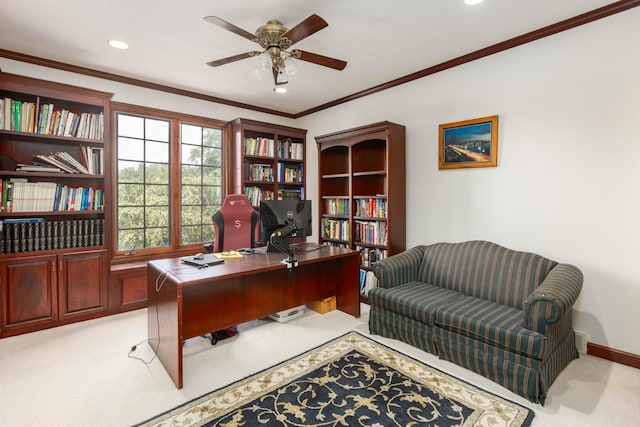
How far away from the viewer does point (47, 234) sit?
9.83 ft

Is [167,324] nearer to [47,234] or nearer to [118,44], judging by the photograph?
[47,234]

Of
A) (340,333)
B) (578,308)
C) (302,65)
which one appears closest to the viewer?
(578,308)

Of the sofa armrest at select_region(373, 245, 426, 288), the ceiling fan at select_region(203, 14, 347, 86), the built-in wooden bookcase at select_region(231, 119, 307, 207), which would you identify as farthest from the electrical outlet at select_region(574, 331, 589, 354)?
the built-in wooden bookcase at select_region(231, 119, 307, 207)

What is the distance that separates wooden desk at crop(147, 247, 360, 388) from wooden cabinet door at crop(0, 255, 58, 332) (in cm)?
124

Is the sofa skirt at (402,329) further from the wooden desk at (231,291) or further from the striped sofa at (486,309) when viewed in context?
the wooden desk at (231,291)

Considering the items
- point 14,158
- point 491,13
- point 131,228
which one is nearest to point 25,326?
point 131,228

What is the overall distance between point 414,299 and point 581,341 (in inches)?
53.6

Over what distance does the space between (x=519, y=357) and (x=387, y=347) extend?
38.4 inches

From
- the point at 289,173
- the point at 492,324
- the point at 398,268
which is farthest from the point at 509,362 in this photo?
the point at 289,173

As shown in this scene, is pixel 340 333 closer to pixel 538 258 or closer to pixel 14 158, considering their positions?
pixel 538 258

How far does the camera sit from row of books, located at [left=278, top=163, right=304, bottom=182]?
480 cm

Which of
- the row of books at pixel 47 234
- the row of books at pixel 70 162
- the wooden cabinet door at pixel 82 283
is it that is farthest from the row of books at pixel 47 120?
the wooden cabinet door at pixel 82 283

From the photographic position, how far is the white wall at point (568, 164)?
2.29 metres

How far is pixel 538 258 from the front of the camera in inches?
99.7
